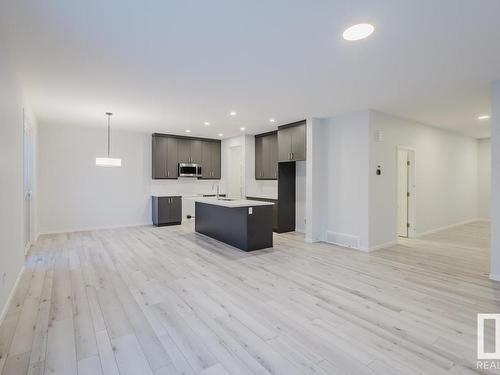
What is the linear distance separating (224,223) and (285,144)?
7.74 ft

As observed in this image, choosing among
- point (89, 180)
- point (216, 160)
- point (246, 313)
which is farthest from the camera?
point (216, 160)

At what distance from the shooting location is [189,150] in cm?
808

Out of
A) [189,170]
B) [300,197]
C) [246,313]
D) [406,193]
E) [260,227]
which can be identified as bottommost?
[246,313]

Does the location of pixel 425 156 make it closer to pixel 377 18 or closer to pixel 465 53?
pixel 465 53

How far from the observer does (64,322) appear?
2441 mm

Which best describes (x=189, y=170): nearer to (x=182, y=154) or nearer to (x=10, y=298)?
(x=182, y=154)

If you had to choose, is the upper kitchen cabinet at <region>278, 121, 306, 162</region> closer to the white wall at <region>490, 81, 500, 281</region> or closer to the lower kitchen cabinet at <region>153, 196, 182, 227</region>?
the white wall at <region>490, 81, 500, 281</region>

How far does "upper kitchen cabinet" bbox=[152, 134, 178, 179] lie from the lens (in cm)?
751

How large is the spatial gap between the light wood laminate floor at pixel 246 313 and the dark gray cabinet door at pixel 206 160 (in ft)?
13.3

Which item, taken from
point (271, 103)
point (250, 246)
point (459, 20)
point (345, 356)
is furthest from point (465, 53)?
point (250, 246)

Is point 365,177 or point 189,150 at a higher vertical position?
point 189,150

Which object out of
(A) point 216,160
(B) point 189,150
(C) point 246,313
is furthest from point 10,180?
(A) point 216,160

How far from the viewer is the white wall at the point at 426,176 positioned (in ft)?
16.5

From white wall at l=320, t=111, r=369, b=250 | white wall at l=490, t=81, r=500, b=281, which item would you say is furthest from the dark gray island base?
white wall at l=490, t=81, r=500, b=281
